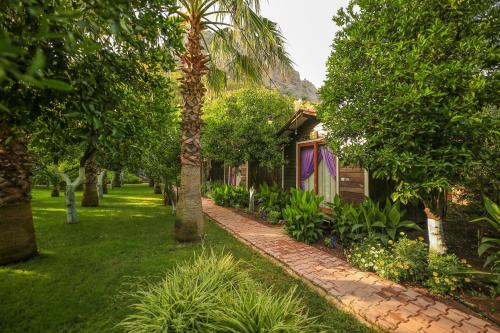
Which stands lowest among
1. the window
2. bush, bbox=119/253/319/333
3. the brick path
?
the brick path

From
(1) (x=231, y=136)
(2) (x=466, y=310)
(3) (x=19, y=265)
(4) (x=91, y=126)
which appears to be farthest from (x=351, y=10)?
(3) (x=19, y=265)

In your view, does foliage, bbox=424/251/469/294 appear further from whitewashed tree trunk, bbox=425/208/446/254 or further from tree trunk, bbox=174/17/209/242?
tree trunk, bbox=174/17/209/242

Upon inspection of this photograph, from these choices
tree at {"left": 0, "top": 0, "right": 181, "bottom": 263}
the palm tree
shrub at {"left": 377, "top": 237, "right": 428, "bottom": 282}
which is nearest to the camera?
tree at {"left": 0, "top": 0, "right": 181, "bottom": 263}

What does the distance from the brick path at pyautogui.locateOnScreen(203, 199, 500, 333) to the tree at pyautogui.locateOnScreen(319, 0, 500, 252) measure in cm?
134

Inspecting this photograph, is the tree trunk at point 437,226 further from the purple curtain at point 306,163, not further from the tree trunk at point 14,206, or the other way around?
the tree trunk at point 14,206

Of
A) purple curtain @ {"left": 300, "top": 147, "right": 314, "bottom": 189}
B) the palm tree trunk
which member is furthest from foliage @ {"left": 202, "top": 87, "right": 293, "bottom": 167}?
the palm tree trunk

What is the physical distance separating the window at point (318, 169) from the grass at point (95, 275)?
4499 millimetres

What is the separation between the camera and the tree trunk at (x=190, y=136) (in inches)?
249

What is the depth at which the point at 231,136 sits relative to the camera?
10.8 m

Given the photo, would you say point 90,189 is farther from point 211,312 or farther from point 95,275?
point 211,312

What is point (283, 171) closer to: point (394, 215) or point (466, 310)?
point (394, 215)

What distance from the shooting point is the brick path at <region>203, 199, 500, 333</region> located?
314cm

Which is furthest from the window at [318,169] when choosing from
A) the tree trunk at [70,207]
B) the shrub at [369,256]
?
the tree trunk at [70,207]

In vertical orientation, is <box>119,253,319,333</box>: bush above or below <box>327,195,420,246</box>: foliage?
below
